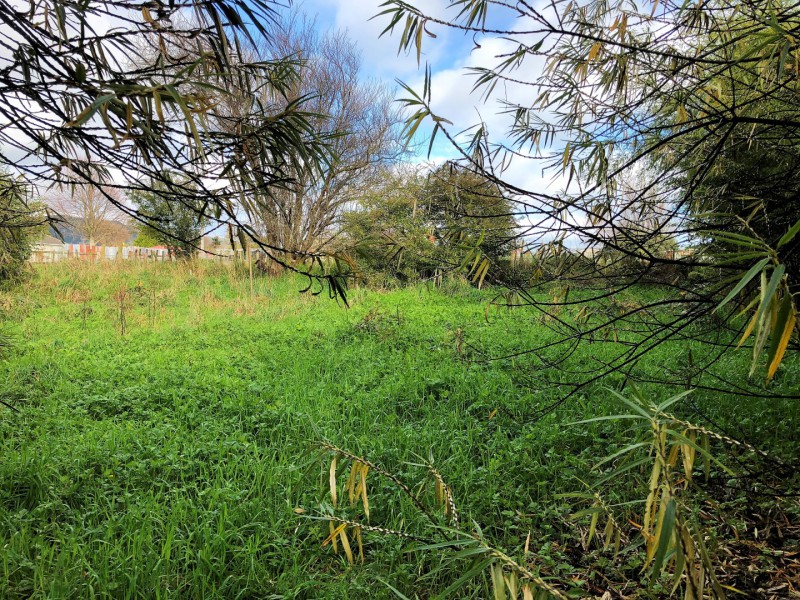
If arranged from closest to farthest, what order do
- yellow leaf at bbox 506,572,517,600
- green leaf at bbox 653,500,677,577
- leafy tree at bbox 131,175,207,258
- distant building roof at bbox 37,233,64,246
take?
green leaf at bbox 653,500,677,577 → yellow leaf at bbox 506,572,517,600 → leafy tree at bbox 131,175,207,258 → distant building roof at bbox 37,233,64,246

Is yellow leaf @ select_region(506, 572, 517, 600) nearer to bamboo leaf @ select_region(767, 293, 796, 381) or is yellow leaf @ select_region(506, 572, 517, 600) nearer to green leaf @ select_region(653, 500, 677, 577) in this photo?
green leaf @ select_region(653, 500, 677, 577)

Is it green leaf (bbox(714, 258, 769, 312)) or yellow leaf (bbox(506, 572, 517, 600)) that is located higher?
green leaf (bbox(714, 258, 769, 312))

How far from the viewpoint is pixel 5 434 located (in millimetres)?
2775

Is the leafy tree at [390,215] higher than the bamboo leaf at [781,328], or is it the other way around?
the leafy tree at [390,215]

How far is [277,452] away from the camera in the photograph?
8.59 ft

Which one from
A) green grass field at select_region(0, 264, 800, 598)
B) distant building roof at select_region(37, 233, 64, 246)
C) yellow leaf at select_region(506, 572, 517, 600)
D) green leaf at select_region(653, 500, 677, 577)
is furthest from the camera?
distant building roof at select_region(37, 233, 64, 246)

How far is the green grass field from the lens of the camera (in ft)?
5.70

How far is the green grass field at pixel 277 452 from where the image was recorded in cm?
174

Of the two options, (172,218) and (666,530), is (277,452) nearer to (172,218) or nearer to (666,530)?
(666,530)

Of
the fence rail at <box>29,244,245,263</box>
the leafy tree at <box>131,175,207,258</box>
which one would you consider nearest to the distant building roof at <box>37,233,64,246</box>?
the fence rail at <box>29,244,245,263</box>

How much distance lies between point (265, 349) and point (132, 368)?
1.18m

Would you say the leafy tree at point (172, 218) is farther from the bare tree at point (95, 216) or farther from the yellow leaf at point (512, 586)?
the bare tree at point (95, 216)

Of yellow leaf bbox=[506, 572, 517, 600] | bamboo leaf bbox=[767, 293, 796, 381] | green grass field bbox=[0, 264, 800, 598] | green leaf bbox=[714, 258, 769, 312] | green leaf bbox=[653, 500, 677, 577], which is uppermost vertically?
green leaf bbox=[714, 258, 769, 312]

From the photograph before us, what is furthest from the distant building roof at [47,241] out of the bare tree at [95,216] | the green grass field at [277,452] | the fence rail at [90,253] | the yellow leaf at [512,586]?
the yellow leaf at [512,586]
